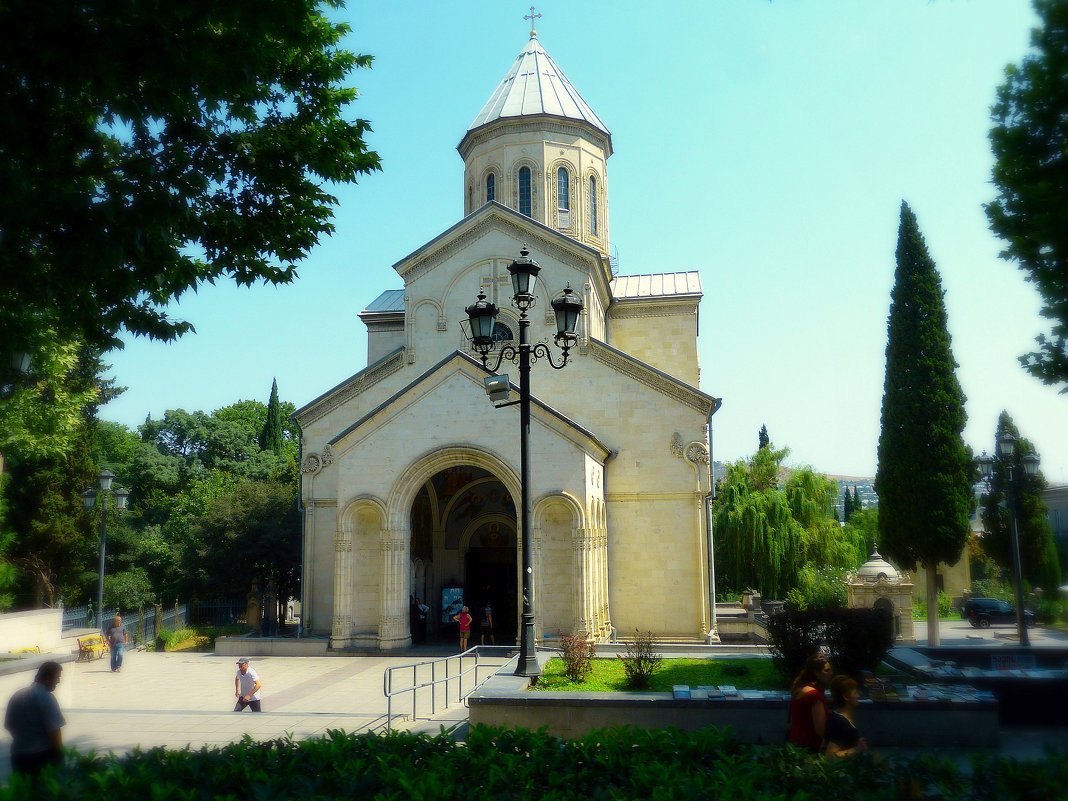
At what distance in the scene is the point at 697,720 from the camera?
9.14 meters

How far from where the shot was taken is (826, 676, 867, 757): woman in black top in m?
6.20

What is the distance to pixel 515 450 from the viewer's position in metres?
19.0

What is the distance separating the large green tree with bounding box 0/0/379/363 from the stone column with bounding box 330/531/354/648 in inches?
435

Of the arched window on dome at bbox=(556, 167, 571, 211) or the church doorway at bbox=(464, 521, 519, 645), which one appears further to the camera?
the arched window on dome at bbox=(556, 167, 571, 211)

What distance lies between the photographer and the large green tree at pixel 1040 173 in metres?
6.11

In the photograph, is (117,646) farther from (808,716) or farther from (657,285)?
(657,285)

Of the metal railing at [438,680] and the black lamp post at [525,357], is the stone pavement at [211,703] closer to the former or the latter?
the metal railing at [438,680]

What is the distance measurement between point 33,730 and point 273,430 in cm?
4811

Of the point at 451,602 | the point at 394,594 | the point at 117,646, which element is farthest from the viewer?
the point at 451,602

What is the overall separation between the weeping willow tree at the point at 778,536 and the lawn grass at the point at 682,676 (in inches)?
736

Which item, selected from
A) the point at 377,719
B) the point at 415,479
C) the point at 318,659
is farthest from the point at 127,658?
the point at 377,719

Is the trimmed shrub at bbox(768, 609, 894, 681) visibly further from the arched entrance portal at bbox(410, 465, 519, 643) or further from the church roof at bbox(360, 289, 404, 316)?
the church roof at bbox(360, 289, 404, 316)

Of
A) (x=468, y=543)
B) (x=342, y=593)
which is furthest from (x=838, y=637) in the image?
(x=468, y=543)

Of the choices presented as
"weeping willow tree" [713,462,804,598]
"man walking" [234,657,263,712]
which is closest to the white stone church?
"man walking" [234,657,263,712]
